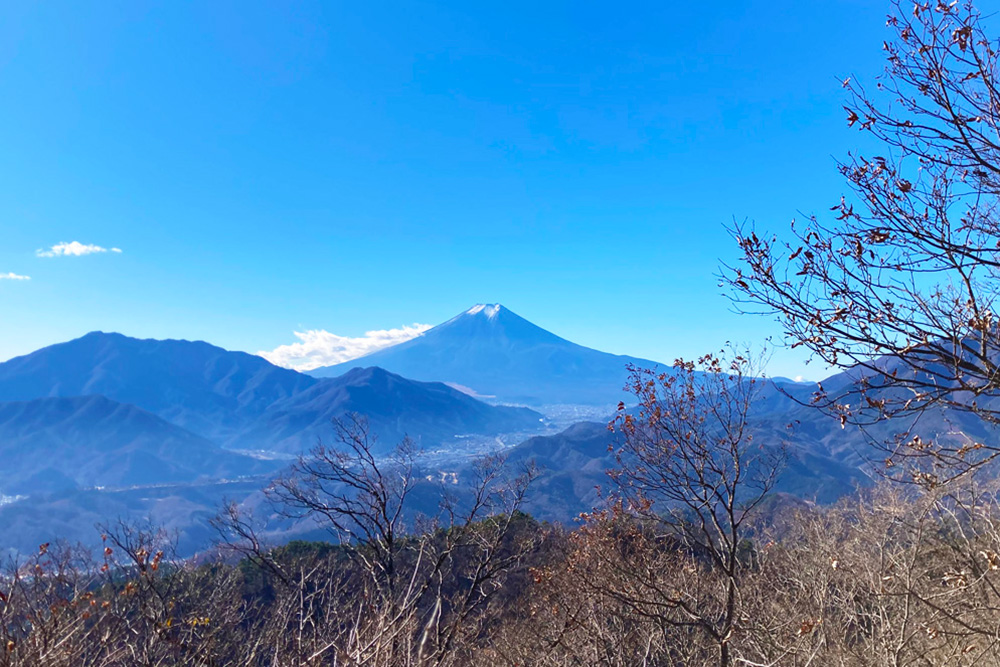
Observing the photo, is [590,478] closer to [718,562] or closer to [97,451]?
[718,562]

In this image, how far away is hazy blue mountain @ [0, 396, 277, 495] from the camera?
15850 centimetres

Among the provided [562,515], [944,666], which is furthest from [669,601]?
[562,515]

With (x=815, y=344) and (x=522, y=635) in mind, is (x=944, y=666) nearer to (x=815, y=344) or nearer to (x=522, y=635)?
(x=815, y=344)

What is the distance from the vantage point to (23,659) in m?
3.98

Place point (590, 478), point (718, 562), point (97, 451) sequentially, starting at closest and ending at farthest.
→ point (718, 562) → point (590, 478) → point (97, 451)

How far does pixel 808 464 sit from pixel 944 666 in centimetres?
10199

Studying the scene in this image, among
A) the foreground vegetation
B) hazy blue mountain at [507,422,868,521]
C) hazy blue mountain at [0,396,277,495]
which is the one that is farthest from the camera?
hazy blue mountain at [0,396,277,495]

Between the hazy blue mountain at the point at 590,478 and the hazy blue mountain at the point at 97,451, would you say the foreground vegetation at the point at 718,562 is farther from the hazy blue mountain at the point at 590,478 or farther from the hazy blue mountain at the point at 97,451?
the hazy blue mountain at the point at 97,451

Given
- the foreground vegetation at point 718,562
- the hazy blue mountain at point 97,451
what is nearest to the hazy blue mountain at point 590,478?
the foreground vegetation at point 718,562

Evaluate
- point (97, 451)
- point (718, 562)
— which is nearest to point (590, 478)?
point (718, 562)

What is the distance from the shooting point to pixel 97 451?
176 m

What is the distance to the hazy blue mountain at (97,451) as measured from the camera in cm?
15850

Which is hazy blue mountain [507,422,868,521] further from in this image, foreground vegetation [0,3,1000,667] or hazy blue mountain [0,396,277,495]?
hazy blue mountain [0,396,277,495]

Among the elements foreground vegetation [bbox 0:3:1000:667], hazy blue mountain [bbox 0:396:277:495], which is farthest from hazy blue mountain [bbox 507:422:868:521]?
hazy blue mountain [bbox 0:396:277:495]
